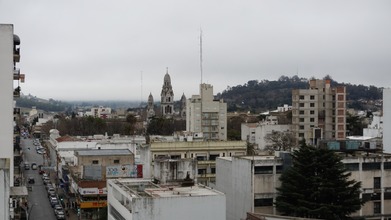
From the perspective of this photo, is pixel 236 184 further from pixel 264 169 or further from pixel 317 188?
pixel 317 188

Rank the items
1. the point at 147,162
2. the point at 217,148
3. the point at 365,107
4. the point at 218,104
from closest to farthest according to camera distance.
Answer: the point at 147,162 < the point at 217,148 < the point at 218,104 < the point at 365,107

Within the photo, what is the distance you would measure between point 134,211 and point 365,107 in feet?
472

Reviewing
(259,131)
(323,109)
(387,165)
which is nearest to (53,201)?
(387,165)

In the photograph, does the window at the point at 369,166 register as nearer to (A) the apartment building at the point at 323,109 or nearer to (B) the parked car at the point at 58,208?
(B) the parked car at the point at 58,208

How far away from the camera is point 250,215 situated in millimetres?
27188

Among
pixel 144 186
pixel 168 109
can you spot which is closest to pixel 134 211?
pixel 144 186

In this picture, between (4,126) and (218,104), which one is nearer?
(4,126)

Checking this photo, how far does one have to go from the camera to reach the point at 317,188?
99.5 ft

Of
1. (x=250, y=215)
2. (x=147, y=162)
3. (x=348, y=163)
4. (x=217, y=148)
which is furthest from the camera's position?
(x=217, y=148)

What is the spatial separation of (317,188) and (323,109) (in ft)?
124

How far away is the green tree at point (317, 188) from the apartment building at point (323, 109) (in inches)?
1372

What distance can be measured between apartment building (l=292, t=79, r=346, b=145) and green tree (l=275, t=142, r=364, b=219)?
3484 cm

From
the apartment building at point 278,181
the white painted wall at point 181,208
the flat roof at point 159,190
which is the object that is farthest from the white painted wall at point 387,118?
the white painted wall at point 181,208

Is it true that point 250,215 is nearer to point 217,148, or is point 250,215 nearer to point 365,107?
point 217,148
